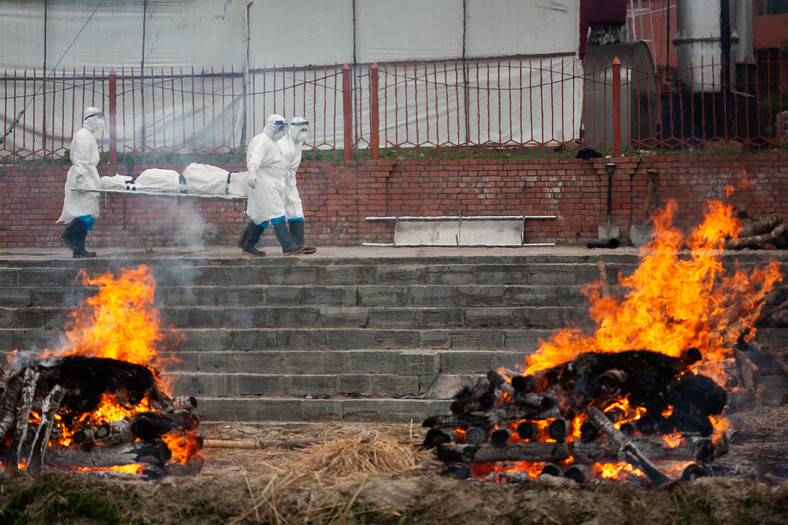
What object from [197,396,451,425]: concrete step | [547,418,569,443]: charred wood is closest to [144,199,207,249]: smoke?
[197,396,451,425]: concrete step

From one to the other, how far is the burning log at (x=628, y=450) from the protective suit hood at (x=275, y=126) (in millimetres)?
6518

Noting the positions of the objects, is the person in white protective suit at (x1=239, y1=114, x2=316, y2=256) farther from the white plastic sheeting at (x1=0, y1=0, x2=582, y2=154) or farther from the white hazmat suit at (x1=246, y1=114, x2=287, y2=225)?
the white plastic sheeting at (x1=0, y1=0, x2=582, y2=154)

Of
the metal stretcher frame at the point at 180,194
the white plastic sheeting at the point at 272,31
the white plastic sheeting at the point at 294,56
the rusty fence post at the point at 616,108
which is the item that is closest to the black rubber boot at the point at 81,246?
the metal stretcher frame at the point at 180,194

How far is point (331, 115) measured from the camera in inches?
569

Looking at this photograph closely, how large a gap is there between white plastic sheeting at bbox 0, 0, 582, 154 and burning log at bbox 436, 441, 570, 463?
9263 mm

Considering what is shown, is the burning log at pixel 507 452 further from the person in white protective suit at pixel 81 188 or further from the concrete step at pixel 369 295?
the person in white protective suit at pixel 81 188

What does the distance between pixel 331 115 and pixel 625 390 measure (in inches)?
404

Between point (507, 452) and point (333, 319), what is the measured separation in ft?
12.0

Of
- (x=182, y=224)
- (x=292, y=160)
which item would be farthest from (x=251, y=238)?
(x=182, y=224)

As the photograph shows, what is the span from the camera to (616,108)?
39.2 feet

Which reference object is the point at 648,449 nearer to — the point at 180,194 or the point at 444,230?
the point at 444,230

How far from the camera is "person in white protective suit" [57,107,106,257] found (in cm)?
1042

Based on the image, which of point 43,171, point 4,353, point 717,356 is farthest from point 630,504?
point 43,171

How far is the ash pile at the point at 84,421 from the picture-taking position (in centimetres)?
509
